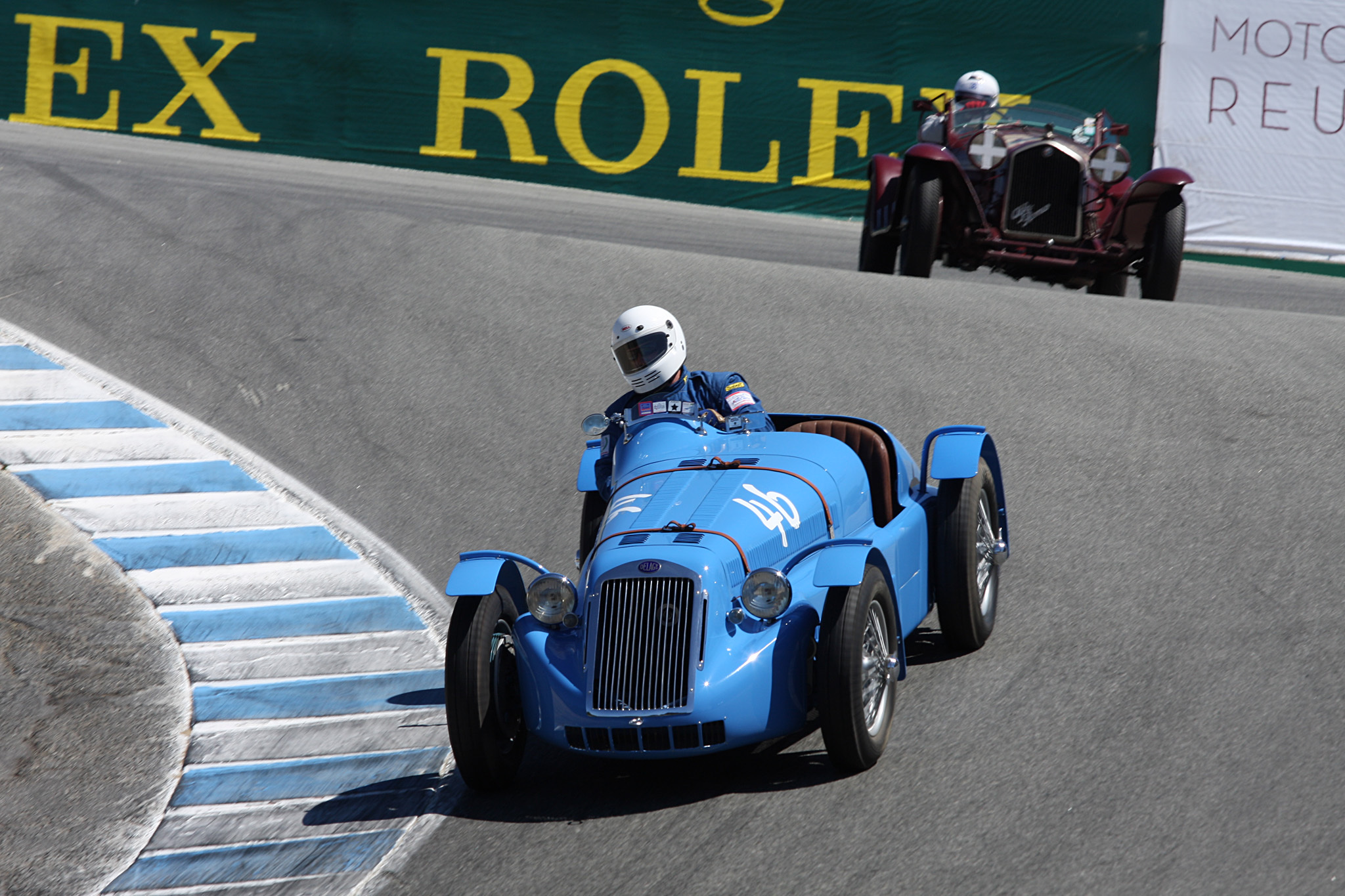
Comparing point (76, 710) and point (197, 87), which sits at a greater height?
point (197, 87)

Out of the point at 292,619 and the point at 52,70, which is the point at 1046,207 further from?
the point at 52,70

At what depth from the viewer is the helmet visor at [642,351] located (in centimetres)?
638

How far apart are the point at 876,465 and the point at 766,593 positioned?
4.57ft

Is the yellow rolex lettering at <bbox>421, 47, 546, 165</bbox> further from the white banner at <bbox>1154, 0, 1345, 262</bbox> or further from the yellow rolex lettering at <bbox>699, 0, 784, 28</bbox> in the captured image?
the white banner at <bbox>1154, 0, 1345, 262</bbox>

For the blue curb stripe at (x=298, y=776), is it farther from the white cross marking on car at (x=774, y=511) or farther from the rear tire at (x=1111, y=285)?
the rear tire at (x=1111, y=285)

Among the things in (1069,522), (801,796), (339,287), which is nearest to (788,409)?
(1069,522)

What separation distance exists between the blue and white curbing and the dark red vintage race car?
555 centimetres

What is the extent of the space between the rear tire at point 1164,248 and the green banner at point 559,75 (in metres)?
5.50

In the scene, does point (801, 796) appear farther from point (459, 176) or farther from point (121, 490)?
point (459, 176)

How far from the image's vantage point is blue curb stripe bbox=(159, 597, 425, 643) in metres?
6.86

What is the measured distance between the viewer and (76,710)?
6.11m

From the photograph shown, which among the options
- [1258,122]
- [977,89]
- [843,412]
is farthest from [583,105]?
[843,412]

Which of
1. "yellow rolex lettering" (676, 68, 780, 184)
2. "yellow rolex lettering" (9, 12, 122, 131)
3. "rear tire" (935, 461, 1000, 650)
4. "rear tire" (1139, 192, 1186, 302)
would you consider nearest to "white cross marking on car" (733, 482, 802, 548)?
"rear tire" (935, 461, 1000, 650)

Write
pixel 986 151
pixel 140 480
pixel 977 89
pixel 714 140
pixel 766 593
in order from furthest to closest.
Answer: pixel 714 140 → pixel 977 89 → pixel 986 151 → pixel 140 480 → pixel 766 593
